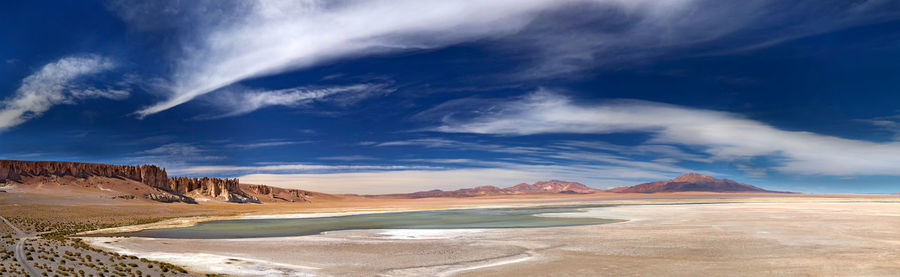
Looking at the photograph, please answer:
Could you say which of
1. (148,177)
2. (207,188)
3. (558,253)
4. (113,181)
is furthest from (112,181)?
(558,253)

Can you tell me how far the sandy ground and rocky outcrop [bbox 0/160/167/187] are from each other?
114642 millimetres

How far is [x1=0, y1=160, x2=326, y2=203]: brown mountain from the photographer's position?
104688 mm

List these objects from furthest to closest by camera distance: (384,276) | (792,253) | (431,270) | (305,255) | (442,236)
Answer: (442,236)
(305,255)
(792,253)
(431,270)
(384,276)

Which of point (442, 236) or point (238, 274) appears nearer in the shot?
point (238, 274)

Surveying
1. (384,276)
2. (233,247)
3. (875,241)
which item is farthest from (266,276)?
(875,241)

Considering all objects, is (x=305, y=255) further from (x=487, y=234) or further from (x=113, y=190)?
(x=113, y=190)

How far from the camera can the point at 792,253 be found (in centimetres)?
1845

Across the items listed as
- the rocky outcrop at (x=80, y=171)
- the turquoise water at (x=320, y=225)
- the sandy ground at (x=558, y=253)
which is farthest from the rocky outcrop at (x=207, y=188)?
the sandy ground at (x=558, y=253)

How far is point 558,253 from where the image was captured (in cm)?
1973

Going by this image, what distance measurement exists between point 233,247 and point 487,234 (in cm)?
1425

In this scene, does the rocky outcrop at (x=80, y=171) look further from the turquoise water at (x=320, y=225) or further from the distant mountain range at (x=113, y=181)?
the turquoise water at (x=320, y=225)

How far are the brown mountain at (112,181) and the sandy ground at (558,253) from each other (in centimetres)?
9114

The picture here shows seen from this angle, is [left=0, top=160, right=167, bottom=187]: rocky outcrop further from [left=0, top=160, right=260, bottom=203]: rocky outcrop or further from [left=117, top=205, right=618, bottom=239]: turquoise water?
[left=117, top=205, right=618, bottom=239]: turquoise water

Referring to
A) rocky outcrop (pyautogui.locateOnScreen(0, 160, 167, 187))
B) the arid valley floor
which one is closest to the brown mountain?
rocky outcrop (pyautogui.locateOnScreen(0, 160, 167, 187))
